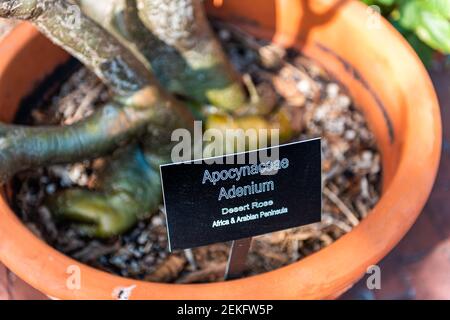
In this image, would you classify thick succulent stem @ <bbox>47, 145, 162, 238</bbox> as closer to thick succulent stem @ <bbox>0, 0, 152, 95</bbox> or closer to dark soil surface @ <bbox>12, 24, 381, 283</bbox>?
dark soil surface @ <bbox>12, 24, 381, 283</bbox>

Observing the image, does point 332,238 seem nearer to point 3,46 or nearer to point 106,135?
point 106,135

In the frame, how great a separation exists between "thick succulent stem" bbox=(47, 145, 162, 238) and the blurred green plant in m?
0.56

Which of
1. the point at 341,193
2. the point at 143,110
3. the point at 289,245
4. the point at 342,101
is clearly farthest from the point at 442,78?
the point at 143,110

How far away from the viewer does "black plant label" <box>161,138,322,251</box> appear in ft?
2.59

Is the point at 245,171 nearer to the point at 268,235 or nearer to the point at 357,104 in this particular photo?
the point at 268,235

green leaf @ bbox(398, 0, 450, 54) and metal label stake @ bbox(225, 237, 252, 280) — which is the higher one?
green leaf @ bbox(398, 0, 450, 54)

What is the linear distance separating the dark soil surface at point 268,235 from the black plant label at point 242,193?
238 mm

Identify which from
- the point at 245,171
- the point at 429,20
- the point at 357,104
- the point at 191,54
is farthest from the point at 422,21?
the point at 245,171

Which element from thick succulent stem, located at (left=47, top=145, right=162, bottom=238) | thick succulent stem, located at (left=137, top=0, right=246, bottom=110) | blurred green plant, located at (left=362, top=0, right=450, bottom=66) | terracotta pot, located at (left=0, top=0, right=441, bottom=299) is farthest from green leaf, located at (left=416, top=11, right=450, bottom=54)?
thick succulent stem, located at (left=47, top=145, right=162, bottom=238)

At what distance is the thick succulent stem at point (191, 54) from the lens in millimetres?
1021

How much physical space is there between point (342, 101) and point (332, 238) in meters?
0.30

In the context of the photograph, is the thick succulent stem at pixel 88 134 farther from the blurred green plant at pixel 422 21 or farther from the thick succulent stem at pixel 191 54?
the blurred green plant at pixel 422 21

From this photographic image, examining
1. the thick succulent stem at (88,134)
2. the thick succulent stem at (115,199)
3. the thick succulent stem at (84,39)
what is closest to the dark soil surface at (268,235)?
the thick succulent stem at (115,199)

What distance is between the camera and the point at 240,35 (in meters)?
1.32
